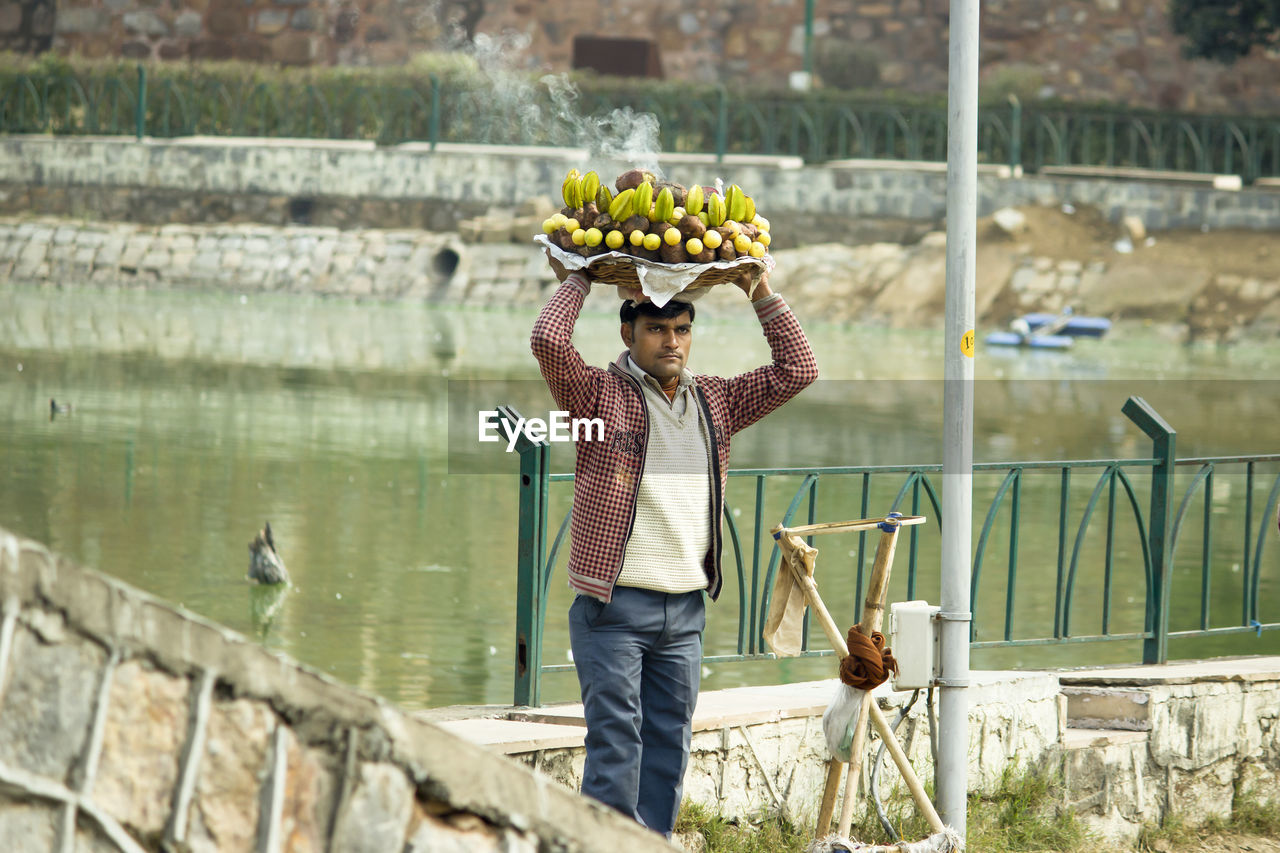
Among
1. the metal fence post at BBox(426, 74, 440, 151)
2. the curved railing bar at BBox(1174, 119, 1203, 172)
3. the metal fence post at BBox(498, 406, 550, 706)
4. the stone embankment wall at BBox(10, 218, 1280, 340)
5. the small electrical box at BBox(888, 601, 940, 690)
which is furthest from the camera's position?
the metal fence post at BBox(426, 74, 440, 151)

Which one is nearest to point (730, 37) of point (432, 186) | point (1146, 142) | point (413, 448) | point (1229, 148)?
point (1146, 142)

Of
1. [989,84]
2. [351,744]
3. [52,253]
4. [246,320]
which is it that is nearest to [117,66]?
[52,253]

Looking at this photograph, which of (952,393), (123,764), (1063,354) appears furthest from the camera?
(1063,354)

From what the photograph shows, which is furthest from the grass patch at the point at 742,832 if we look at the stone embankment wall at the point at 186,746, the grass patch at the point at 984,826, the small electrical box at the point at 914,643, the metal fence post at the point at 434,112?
the metal fence post at the point at 434,112

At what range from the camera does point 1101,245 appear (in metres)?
17.4

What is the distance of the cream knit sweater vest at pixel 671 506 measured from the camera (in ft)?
11.1

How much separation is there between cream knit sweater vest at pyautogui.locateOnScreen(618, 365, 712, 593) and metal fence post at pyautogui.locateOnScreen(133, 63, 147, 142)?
17384mm

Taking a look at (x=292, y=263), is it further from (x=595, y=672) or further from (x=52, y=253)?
(x=595, y=672)

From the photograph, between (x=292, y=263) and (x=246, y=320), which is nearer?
(x=246, y=320)

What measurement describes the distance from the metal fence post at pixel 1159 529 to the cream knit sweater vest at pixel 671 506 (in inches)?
84.9

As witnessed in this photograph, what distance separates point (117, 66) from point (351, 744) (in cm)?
2061

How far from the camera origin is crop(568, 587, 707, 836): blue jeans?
3334 mm

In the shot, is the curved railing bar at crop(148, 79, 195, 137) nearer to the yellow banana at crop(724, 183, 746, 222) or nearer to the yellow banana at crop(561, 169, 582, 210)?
the yellow banana at crop(561, 169, 582, 210)

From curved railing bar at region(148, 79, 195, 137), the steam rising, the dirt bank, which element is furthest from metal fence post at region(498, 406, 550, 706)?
curved railing bar at region(148, 79, 195, 137)
